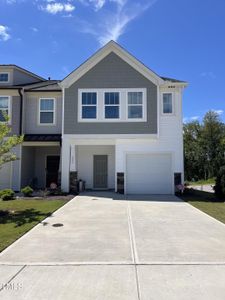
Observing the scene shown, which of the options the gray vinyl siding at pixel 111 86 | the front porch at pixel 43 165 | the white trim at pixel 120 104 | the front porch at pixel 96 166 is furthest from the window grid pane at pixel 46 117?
the white trim at pixel 120 104

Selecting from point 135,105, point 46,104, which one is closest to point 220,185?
point 135,105

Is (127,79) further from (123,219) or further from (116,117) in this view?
(123,219)

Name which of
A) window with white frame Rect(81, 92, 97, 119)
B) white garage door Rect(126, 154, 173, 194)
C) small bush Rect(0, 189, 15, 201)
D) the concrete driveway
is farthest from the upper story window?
the concrete driveway

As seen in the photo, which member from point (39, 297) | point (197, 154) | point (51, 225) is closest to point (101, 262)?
point (39, 297)

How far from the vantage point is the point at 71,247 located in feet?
22.9

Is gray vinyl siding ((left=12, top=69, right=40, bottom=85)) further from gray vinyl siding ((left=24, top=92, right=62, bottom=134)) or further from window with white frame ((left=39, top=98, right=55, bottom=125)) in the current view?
window with white frame ((left=39, top=98, right=55, bottom=125))

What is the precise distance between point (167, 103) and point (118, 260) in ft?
44.1

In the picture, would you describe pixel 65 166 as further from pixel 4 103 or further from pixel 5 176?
pixel 4 103

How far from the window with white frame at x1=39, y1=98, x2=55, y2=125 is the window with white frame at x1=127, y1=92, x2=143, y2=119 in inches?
202

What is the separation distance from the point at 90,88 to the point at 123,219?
9.82 meters

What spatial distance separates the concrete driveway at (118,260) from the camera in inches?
183

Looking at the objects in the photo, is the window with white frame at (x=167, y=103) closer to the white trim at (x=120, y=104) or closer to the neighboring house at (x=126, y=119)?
the neighboring house at (x=126, y=119)

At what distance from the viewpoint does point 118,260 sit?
6031 millimetres

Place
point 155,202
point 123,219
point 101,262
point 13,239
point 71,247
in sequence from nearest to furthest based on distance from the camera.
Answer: point 101,262 → point 71,247 → point 13,239 → point 123,219 → point 155,202
